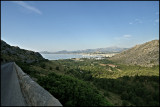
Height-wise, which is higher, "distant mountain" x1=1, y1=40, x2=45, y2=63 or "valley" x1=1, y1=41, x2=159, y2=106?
"distant mountain" x1=1, y1=40, x2=45, y2=63

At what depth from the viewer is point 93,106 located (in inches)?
388

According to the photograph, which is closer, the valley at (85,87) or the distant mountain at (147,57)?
the valley at (85,87)

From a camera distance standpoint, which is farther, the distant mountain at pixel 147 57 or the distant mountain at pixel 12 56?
the distant mountain at pixel 147 57

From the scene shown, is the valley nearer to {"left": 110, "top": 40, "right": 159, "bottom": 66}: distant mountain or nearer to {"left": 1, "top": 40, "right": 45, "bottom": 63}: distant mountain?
{"left": 1, "top": 40, "right": 45, "bottom": 63}: distant mountain

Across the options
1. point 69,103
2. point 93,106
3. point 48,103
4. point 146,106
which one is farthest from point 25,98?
point 146,106

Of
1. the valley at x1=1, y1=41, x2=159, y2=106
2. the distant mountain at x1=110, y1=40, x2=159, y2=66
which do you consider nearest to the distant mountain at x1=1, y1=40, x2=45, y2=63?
the valley at x1=1, y1=41, x2=159, y2=106

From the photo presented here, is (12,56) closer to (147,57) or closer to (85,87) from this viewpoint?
(85,87)

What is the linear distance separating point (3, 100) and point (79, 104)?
631 cm

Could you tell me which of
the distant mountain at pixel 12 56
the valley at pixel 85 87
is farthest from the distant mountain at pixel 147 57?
the distant mountain at pixel 12 56

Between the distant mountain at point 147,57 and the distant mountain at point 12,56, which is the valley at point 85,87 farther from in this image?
the distant mountain at point 147,57

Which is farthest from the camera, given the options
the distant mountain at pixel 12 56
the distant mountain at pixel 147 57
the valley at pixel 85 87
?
the distant mountain at pixel 147 57

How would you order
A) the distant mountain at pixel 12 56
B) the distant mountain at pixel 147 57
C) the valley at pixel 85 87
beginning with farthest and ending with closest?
the distant mountain at pixel 147 57, the distant mountain at pixel 12 56, the valley at pixel 85 87

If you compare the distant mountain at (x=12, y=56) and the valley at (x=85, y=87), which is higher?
the distant mountain at (x=12, y=56)

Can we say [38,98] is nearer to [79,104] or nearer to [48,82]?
[79,104]
